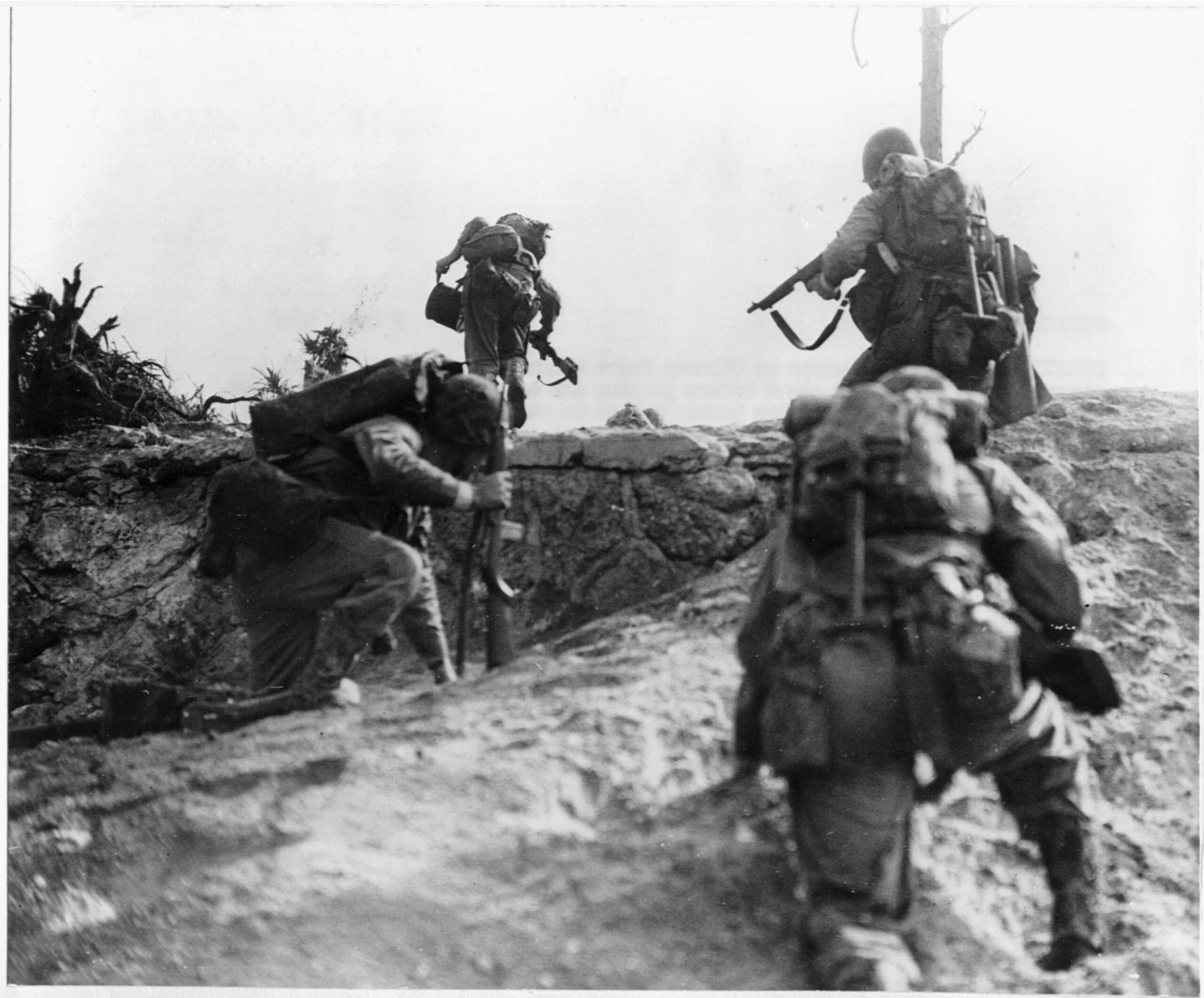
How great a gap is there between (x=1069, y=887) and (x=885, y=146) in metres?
3.51

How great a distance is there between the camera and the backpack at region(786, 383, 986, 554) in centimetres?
509

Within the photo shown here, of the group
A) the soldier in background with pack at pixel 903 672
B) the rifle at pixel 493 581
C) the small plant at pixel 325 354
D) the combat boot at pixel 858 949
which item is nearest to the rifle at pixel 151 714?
the rifle at pixel 493 581

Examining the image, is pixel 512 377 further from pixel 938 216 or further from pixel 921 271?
pixel 938 216

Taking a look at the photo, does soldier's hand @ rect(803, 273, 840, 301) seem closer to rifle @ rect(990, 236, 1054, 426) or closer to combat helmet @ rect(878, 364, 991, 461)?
rifle @ rect(990, 236, 1054, 426)

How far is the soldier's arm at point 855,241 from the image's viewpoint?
23.9 feet

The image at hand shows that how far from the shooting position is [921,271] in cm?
731

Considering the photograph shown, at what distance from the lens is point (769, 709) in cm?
518

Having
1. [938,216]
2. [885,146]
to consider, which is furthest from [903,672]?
[885,146]

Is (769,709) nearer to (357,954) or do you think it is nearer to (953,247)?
(357,954)

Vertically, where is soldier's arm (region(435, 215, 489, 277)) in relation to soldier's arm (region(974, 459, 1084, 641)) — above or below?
above

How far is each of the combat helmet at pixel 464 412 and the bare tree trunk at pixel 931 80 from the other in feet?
7.94

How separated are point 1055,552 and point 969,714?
65cm

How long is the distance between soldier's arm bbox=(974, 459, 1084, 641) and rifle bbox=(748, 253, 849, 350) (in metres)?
2.21

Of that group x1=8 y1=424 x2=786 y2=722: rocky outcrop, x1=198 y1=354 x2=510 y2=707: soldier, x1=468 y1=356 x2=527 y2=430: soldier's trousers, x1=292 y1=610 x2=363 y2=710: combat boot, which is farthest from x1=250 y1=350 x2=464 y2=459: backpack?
x1=468 y1=356 x2=527 y2=430: soldier's trousers
